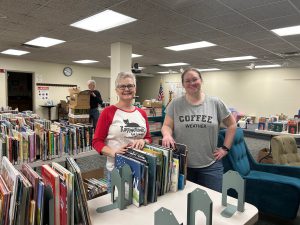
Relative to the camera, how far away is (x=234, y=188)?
1164mm

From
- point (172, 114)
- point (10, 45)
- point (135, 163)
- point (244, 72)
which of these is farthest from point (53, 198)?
point (244, 72)

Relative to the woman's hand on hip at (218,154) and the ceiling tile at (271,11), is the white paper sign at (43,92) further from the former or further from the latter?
the woman's hand on hip at (218,154)

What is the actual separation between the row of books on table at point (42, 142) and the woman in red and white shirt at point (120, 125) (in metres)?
1.19

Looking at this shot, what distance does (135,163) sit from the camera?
1.15 metres

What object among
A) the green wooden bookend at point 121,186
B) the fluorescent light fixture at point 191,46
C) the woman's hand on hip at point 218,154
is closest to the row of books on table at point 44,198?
the green wooden bookend at point 121,186

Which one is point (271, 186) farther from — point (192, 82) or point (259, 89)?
point (259, 89)

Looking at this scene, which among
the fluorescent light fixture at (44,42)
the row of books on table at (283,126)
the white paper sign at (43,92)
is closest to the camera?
the row of books on table at (283,126)

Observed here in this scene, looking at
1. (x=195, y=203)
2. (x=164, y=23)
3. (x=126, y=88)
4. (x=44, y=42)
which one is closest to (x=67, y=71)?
(x=44, y=42)

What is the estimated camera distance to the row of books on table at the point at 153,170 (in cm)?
115

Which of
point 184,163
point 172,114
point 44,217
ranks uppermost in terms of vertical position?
point 172,114

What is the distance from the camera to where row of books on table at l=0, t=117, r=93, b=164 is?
2.44m

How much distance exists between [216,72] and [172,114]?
9530 mm

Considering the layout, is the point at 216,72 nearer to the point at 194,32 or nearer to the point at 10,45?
the point at 194,32

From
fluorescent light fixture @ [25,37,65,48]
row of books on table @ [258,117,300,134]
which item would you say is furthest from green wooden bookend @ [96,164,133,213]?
fluorescent light fixture @ [25,37,65,48]
